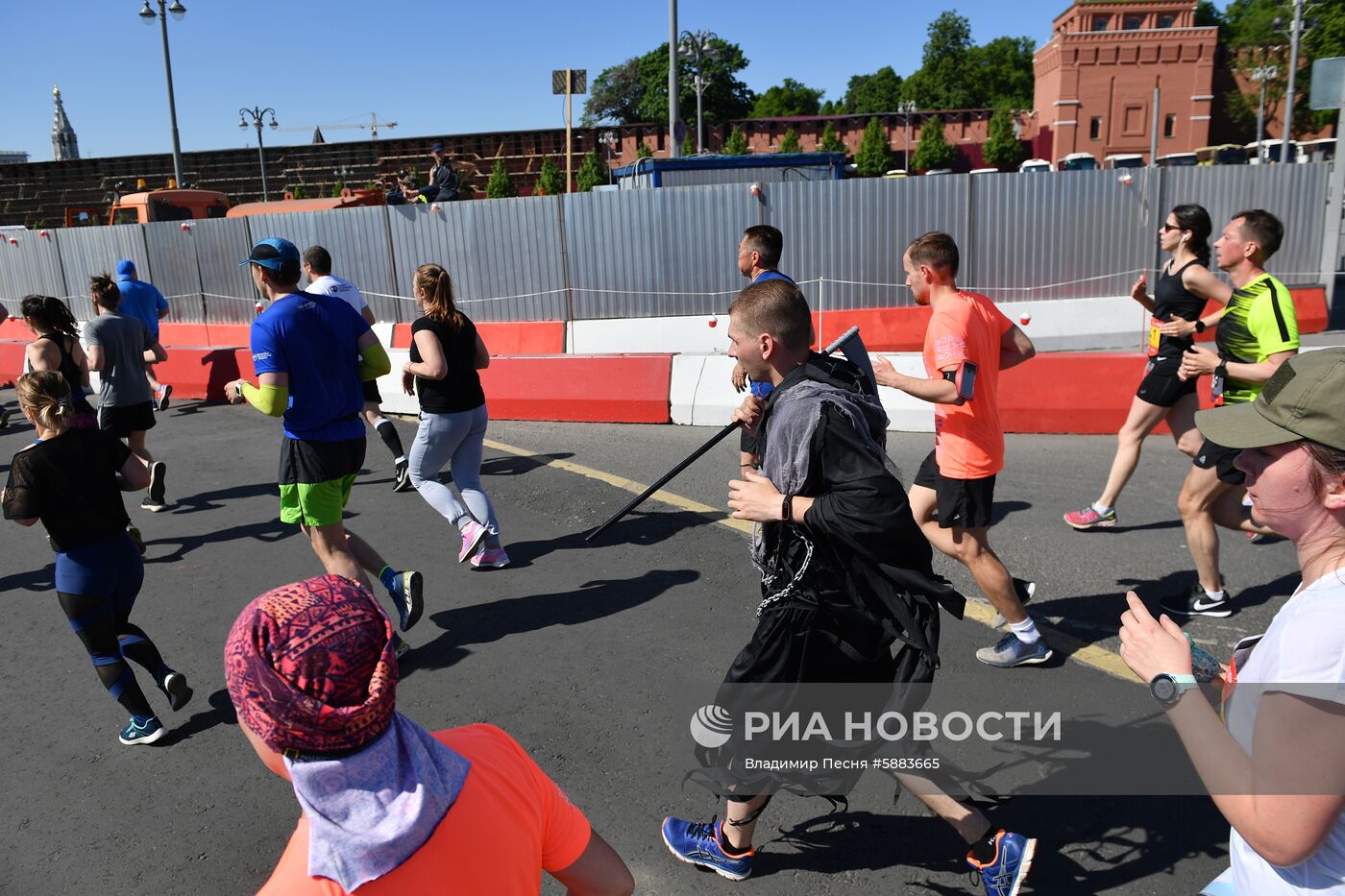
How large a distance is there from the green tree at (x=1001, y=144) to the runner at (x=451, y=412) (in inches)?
2405

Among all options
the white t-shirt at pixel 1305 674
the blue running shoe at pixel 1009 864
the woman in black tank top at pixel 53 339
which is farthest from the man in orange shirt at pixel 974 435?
the woman in black tank top at pixel 53 339

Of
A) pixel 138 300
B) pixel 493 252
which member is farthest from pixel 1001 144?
pixel 138 300

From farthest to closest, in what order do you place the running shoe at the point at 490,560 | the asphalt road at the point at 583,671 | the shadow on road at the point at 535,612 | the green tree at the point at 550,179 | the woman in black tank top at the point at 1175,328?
the green tree at the point at 550,179 → the running shoe at the point at 490,560 → the woman in black tank top at the point at 1175,328 → the shadow on road at the point at 535,612 → the asphalt road at the point at 583,671

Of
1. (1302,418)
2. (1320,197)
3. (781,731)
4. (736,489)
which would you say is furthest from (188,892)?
(1320,197)

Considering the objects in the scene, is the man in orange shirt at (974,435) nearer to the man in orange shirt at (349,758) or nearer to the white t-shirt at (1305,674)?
the white t-shirt at (1305,674)

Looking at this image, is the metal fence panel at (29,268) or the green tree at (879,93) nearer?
the metal fence panel at (29,268)

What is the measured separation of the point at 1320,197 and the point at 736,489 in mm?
17922

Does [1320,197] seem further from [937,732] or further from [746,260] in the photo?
Result: [937,732]

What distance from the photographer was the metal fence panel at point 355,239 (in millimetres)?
17859

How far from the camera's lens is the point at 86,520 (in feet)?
12.9

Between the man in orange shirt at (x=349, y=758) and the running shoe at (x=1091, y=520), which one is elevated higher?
the man in orange shirt at (x=349, y=758)

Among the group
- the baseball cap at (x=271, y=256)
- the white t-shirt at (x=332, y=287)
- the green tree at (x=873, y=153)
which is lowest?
the white t-shirt at (x=332, y=287)

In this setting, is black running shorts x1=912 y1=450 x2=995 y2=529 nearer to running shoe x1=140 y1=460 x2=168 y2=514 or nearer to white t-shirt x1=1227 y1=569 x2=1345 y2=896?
white t-shirt x1=1227 y1=569 x2=1345 y2=896

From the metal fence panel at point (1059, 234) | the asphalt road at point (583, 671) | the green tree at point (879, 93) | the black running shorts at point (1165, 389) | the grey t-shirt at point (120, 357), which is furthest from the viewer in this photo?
the green tree at point (879, 93)
